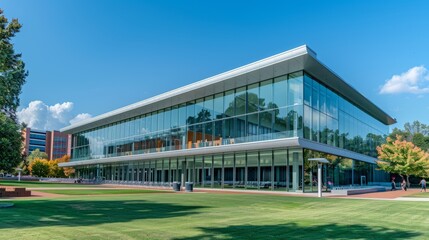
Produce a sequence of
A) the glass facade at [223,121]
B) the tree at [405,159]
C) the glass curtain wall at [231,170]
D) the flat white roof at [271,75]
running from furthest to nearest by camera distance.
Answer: the tree at [405,159] < the glass facade at [223,121] < the glass curtain wall at [231,170] < the flat white roof at [271,75]

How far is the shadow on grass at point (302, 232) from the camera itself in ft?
31.7

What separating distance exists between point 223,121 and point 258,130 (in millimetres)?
5180

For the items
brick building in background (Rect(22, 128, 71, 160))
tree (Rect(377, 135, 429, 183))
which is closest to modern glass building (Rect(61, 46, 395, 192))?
tree (Rect(377, 135, 429, 183))

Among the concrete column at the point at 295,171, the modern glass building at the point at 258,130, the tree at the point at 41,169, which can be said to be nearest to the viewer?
the concrete column at the point at 295,171

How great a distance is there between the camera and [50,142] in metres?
176

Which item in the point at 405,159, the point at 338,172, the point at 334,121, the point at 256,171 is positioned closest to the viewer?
the point at 256,171

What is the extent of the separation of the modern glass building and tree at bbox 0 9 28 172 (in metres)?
19.8

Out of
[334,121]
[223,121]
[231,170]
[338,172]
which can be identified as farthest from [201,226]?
[338,172]

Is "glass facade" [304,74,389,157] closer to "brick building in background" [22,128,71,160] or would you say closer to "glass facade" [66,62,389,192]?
"glass facade" [66,62,389,192]

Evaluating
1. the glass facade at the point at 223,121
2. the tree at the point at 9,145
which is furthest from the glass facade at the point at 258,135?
the tree at the point at 9,145

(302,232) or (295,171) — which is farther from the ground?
(295,171)

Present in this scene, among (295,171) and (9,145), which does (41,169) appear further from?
(9,145)

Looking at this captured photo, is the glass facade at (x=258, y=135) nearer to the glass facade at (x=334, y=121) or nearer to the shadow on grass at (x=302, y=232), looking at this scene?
the glass facade at (x=334, y=121)

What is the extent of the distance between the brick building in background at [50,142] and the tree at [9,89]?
160 metres
